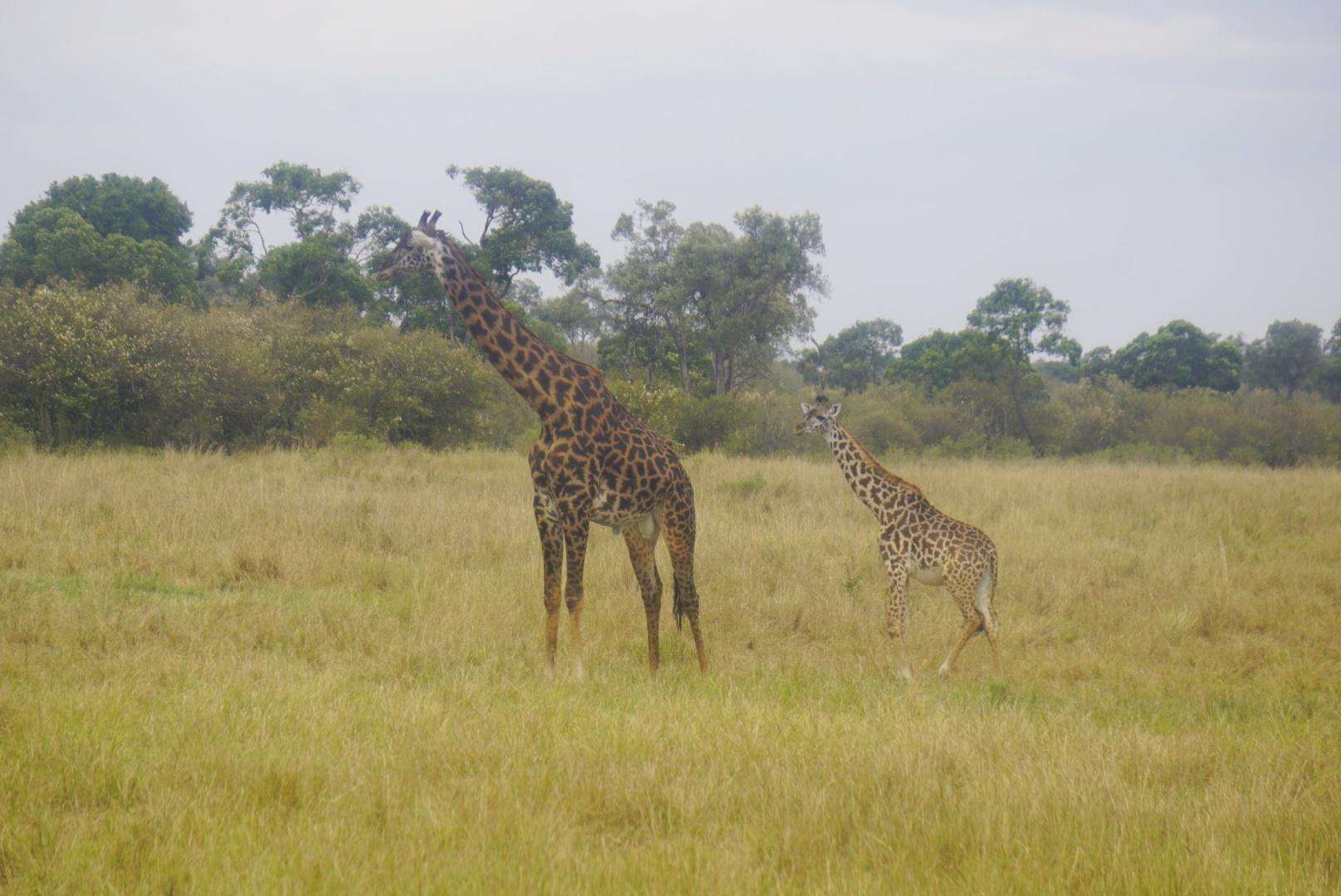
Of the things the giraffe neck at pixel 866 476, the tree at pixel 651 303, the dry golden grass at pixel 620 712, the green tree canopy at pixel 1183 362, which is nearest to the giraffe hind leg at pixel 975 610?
the dry golden grass at pixel 620 712

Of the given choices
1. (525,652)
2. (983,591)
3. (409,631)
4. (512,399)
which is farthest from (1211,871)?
(512,399)

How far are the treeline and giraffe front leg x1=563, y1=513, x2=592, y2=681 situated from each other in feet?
43.0

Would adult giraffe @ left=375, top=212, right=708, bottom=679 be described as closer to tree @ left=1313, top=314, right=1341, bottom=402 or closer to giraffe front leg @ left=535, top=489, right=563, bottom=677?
giraffe front leg @ left=535, top=489, right=563, bottom=677

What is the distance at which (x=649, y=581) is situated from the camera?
23.1 feet

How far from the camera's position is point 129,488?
37.7 feet

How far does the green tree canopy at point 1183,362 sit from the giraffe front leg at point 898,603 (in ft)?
107

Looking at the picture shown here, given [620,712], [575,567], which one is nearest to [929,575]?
[575,567]

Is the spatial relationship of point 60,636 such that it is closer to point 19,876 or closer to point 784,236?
point 19,876

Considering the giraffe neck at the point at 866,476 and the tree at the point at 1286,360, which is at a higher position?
the tree at the point at 1286,360

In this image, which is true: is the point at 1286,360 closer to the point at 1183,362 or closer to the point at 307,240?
the point at 1183,362

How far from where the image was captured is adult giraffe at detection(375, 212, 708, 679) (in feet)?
21.5

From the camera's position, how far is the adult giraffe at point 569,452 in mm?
6547

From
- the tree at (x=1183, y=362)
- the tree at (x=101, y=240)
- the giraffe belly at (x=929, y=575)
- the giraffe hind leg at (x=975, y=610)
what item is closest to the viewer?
the giraffe hind leg at (x=975, y=610)

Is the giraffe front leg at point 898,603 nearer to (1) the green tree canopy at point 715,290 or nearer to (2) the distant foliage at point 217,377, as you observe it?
(2) the distant foliage at point 217,377
